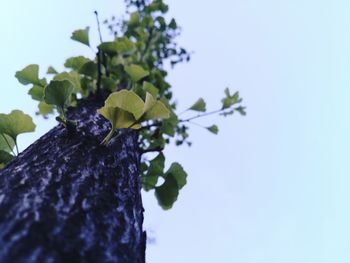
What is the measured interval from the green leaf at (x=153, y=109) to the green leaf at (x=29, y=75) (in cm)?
144

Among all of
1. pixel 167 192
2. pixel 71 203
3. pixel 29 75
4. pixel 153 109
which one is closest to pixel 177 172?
pixel 167 192

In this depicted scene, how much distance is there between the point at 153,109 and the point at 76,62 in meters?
1.81

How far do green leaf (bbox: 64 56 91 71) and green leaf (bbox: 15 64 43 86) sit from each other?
0.47 meters

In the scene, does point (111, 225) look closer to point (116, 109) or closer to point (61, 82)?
point (116, 109)

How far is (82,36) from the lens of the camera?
3.30 metres

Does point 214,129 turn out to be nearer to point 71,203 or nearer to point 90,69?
point 90,69

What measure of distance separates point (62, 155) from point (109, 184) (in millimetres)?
272

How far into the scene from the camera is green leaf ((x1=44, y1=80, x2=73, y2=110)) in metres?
1.80

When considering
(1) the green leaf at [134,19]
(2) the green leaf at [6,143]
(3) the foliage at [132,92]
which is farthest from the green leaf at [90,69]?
(1) the green leaf at [134,19]

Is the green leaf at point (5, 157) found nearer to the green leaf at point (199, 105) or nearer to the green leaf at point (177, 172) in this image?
A: the green leaf at point (177, 172)

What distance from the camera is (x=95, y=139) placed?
198 centimetres

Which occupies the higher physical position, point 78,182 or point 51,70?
point 51,70

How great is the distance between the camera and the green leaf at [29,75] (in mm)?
2793

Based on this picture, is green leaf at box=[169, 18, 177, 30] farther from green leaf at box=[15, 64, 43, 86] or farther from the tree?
green leaf at box=[15, 64, 43, 86]
